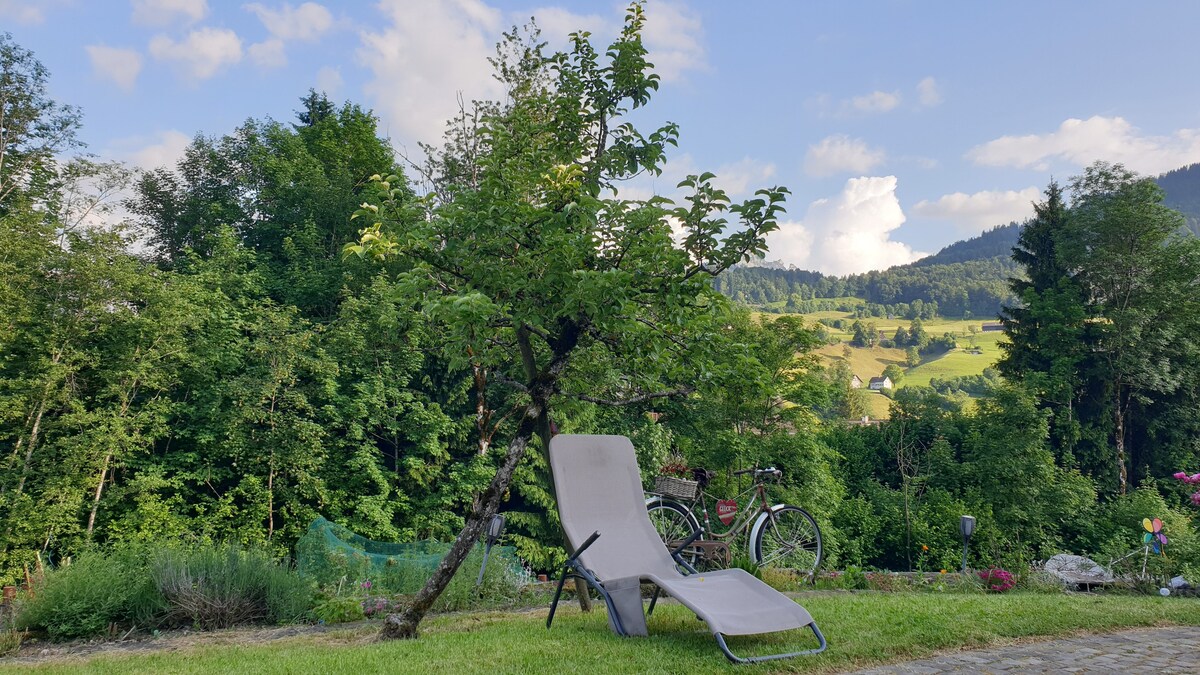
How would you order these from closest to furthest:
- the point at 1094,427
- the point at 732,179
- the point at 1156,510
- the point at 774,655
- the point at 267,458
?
1. the point at 774,655
2. the point at 732,179
3. the point at 267,458
4. the point at 1156,510
5. the point at 1094,427

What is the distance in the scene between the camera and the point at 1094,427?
21.9 meters

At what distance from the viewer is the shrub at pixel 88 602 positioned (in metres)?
5.34

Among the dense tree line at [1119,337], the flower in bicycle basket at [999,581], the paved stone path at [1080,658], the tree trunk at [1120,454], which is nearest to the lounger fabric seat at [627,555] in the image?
the paved stone path at [1080,658]

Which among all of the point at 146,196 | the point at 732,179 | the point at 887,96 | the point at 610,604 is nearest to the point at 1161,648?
the point at 610,604

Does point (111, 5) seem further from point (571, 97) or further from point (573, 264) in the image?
point (573, 264)

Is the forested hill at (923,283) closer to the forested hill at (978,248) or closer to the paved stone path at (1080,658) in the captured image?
the forested hill at (978,248)

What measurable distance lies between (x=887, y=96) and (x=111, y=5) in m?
10.8

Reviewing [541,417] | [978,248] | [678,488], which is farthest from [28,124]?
[978,248]

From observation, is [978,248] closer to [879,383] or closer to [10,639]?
[879,383]

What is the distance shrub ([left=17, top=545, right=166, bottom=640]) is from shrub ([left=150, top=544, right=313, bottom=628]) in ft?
0.54

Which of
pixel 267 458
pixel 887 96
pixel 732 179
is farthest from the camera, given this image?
pixel 267 458

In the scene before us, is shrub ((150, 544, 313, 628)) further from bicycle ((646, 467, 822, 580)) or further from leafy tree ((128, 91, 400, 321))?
leafy tree ((128, 91, 400, 321))

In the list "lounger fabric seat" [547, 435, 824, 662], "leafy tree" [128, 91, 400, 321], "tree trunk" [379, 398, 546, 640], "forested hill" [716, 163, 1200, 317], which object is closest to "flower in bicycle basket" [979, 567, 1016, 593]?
"lounger fabric seat" [547, 435, 824, 662]

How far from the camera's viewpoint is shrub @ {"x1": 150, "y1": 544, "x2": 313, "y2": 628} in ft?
18.0
